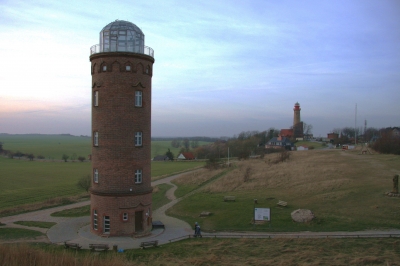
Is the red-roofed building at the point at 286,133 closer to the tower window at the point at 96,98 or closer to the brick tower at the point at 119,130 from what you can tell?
the brick tower at the point at 119,130

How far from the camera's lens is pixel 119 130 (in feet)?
71.1

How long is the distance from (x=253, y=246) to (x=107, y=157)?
11.2m

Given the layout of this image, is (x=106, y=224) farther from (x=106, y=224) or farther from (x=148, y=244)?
(x=148, y=244)

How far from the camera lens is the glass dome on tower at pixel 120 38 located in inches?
870

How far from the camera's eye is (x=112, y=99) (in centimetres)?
2158

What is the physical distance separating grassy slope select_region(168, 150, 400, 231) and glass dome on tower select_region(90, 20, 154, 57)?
47.3ft

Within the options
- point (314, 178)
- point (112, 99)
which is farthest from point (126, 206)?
point (314, 178)

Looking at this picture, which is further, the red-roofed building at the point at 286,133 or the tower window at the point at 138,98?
Answer: the red-roofed building at the point at 286,133

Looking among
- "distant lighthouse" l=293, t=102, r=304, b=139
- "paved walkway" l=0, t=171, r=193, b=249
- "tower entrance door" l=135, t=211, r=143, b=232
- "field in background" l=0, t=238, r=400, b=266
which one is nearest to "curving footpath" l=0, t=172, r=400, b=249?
"paved walkway" l=0, t=171, r=193, b=249

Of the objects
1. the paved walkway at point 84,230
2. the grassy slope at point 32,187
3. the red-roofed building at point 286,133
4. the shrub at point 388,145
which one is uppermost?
the red-roofed building at point 286,133

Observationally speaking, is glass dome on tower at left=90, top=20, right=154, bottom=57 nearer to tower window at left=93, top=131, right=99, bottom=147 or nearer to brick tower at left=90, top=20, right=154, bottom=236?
brick tower at left=90, top=20, right=154, bottom=236

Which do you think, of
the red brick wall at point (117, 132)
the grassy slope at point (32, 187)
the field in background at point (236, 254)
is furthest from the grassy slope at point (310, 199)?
the grassy slope at point (32, 187)

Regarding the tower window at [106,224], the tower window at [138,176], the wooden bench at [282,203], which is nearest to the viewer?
the tower window at [106,224]

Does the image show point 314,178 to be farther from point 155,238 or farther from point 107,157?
point 107,157
